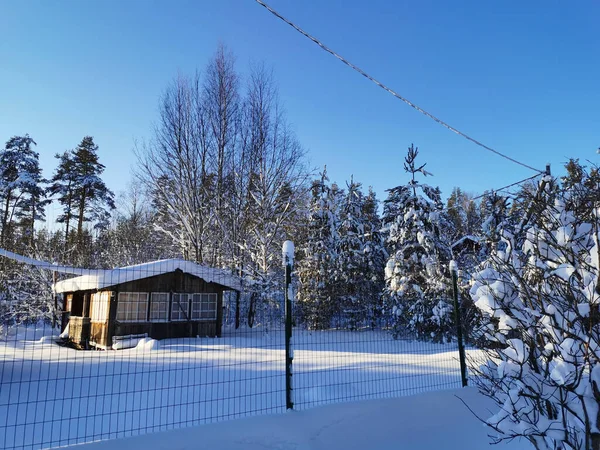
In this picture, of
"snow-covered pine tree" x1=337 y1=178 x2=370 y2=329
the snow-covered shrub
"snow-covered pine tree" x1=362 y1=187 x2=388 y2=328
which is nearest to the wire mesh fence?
"snow-covered pine tree" x1=362 y1=187 x2=388 y2=328

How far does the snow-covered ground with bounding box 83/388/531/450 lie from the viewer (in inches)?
150

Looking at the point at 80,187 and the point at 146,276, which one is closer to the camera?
the point at 146,276

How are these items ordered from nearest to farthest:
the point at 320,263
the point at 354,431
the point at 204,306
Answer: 1. the point at 354,431
2. the point at 204,306
3. the point at 320,263

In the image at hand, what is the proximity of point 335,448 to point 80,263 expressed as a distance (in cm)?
2104

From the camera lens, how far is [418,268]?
16.8 meters

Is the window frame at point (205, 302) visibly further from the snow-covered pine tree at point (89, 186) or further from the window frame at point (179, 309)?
the snow-covered pine tree at point (89, 186)

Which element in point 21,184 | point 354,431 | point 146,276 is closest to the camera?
point 354,431

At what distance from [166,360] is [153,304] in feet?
20.9

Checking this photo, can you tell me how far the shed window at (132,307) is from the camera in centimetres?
1491

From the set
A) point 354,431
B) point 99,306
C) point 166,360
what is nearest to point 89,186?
point 99,306

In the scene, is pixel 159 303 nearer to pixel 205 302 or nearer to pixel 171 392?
pixel 205 302

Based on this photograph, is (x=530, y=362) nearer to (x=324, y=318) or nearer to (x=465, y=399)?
(x=465, y=399)

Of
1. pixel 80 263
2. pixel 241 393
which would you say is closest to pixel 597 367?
pixel 241 393

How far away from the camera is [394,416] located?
485 centimetres
